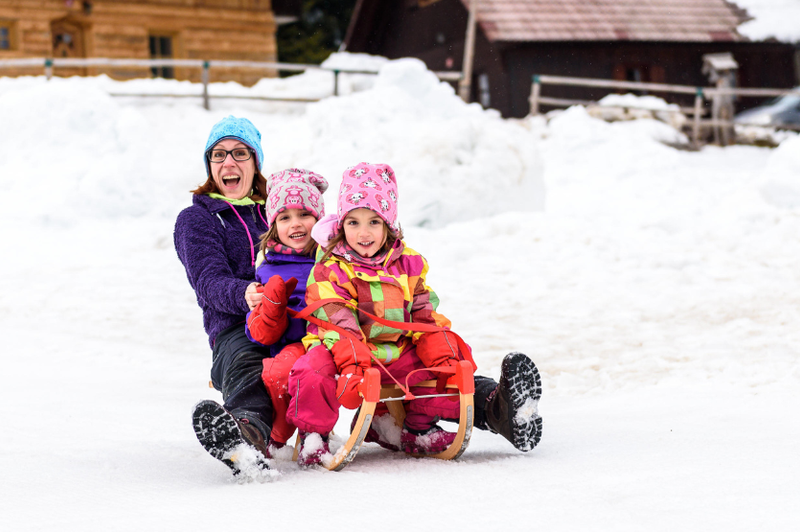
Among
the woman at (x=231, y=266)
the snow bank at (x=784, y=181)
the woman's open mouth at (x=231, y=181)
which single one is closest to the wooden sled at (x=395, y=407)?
the woman at (x=231, y=266)

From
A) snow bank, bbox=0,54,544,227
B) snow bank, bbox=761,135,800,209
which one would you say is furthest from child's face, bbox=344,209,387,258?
snow bank, bbox=761,135,800,209

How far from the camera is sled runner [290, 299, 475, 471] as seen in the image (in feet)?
8.44

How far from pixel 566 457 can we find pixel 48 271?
21.9 ft

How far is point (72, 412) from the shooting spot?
3.73 meters

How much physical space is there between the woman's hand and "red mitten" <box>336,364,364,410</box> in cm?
38

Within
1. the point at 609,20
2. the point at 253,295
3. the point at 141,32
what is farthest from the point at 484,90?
the point at 253,295

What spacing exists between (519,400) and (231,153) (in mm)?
1514

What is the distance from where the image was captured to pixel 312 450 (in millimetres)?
2684

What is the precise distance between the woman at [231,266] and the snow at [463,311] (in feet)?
0.74

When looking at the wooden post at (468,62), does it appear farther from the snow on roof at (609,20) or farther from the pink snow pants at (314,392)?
the pink snow pants at (314,392)

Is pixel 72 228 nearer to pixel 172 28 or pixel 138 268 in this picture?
pixel 138 268

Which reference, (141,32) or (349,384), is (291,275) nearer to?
(349,384)

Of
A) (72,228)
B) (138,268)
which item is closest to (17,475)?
(138,268)

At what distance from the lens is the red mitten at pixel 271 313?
8.77 ft
